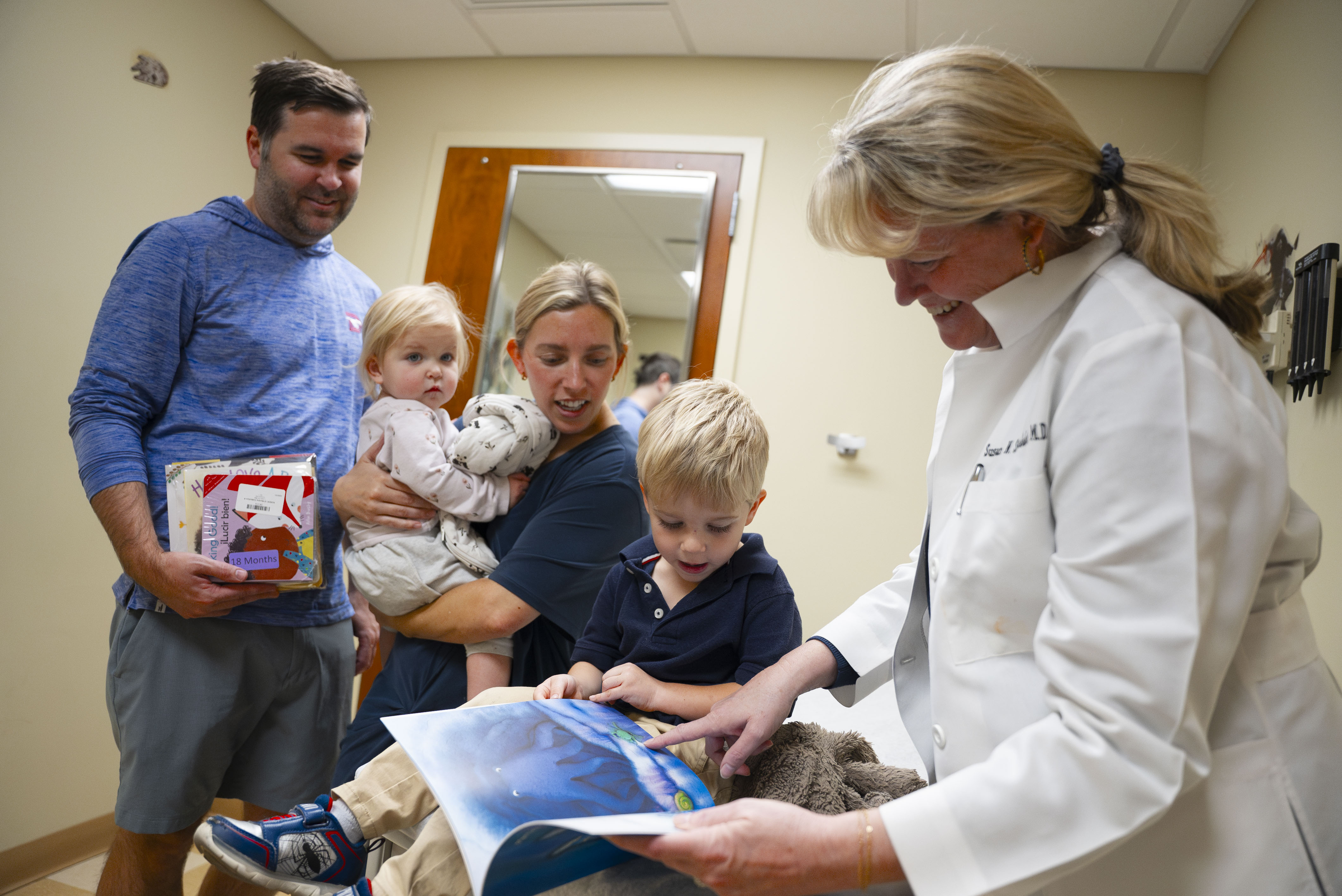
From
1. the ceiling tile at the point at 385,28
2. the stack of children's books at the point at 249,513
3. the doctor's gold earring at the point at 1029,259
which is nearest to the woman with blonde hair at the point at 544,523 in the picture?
the stack of children's books at the point at 249,513

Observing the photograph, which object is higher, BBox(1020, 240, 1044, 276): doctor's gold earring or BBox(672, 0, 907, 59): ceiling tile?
→ BBox(672, 0, 907, 59): ceiling tile

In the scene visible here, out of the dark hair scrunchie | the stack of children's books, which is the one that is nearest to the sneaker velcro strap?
the stack of children's books

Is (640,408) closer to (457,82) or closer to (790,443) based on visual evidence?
(790,443)

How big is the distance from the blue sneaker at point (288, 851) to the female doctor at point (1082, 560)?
0.60 metres

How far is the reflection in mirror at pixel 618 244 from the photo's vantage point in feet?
10.2

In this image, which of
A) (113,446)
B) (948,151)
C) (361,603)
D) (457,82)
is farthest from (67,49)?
(948,151)

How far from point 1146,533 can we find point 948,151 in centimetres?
41

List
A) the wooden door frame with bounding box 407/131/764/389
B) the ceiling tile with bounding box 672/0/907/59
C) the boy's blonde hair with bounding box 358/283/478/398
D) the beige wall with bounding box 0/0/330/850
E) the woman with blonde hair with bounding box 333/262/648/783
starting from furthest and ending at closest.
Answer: the wooden door frame with bounding box 407/131/764/389
the ceiling tile with bounding box 672/0/907/59
the beige wall with bounding box 0/0/330/850
the boy's blonde hair with bounding box 358/283/478/398
the woman with blonde hair with bounding box 333/262/648/783

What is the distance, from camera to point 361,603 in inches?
81.2

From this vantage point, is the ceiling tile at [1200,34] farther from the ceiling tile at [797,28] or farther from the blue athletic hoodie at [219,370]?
the blue athletic hoodie at [219,370]

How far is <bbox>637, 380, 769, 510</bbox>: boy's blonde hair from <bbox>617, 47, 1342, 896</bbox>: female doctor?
1.11 feet

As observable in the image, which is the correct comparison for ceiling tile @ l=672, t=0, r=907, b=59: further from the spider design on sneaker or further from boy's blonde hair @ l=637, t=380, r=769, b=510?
the spider design on sneaker

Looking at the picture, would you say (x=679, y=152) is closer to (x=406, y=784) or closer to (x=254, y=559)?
(x=254, y=559)

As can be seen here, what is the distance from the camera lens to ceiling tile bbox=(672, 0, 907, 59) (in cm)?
276
